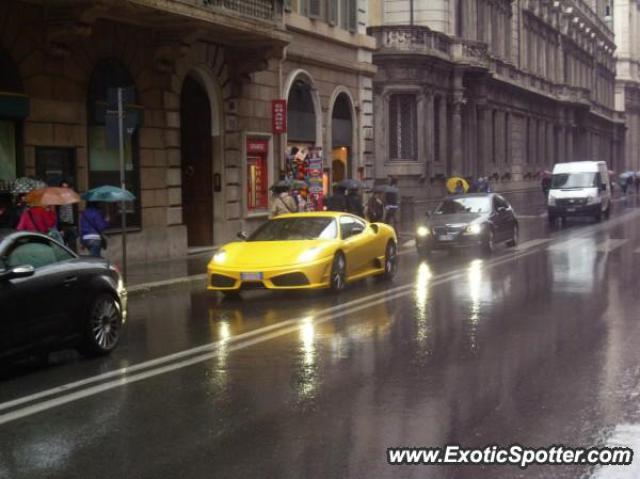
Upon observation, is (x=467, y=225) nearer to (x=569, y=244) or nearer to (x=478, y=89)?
(x=569, y=244)

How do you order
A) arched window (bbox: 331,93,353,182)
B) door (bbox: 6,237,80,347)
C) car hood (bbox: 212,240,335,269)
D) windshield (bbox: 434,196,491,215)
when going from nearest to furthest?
door (bbox: 6,237,80,347), car hood (bbox: 212,240,335,269), windshield (bbox: 434,196,491,215), arched window (bbox: 331,93,353,182)

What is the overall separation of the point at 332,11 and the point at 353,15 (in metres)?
2.04

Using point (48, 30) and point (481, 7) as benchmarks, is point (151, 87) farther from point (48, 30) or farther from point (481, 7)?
point (481, 7)

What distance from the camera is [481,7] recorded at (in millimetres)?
51188

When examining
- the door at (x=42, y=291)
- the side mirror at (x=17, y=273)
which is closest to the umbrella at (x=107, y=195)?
the door at (x=42, y=291)

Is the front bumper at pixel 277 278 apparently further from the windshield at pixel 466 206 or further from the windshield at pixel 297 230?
the windshield at pixel 466 206

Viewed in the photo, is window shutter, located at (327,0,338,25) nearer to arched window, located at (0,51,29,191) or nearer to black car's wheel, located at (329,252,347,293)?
arched window, located at (0,51,29,191)

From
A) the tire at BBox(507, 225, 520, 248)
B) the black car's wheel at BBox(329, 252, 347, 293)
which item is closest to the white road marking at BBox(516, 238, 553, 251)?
the tire at BBox(507, 225, 520, 248)

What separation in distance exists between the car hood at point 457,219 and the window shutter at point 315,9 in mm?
8944

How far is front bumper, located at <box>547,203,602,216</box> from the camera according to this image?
3775 centimetres

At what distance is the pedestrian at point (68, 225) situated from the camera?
1823 cm

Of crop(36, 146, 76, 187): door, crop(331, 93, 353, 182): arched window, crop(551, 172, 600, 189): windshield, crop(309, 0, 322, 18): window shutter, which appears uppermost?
crop(309, 0, 322, 18): window shutter

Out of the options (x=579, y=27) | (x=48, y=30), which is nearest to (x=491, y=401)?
(x=48, y=30)

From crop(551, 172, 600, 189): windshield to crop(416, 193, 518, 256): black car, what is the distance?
13.4 m
